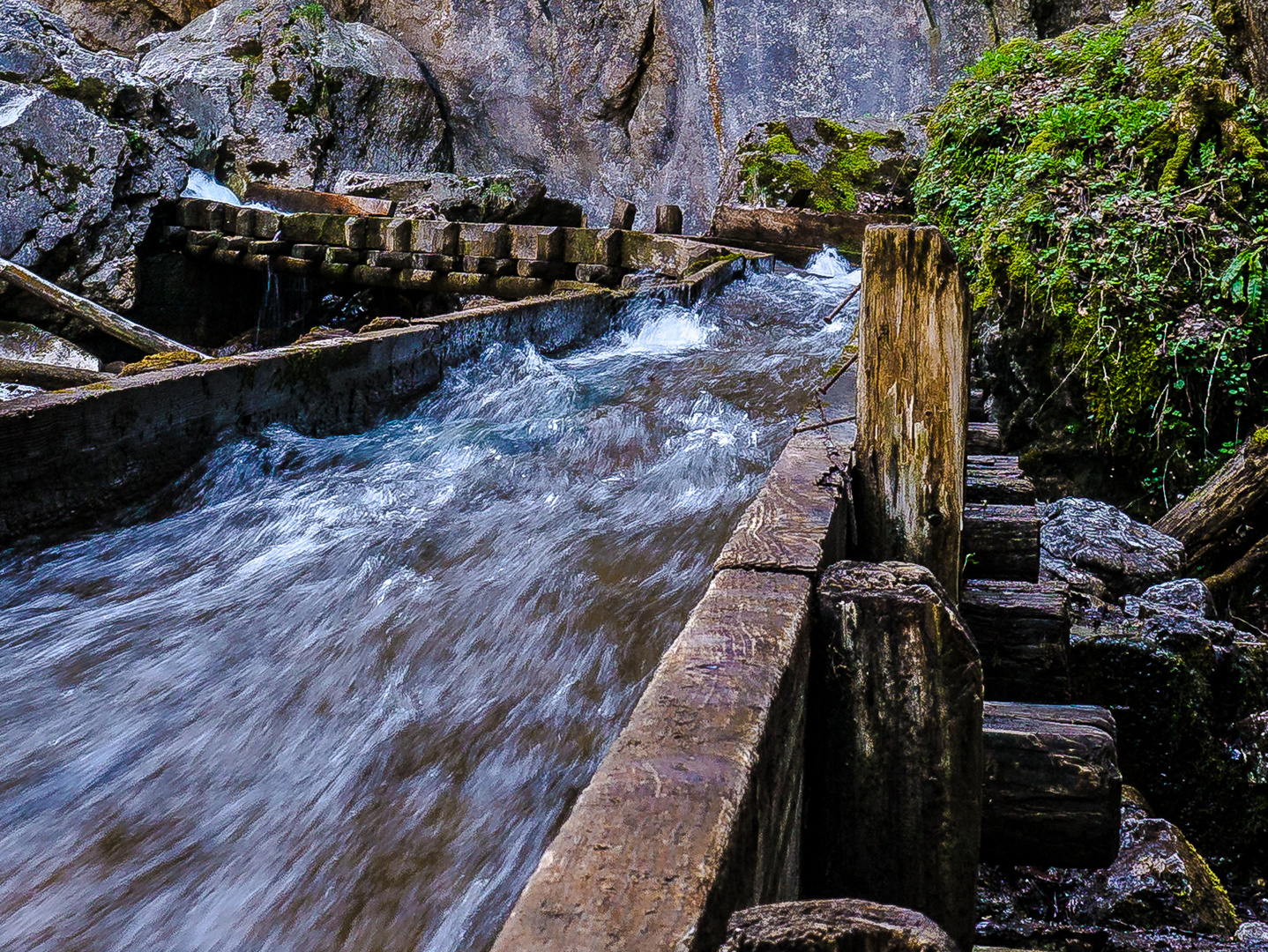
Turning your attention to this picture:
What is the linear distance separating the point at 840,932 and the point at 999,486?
2975 mm

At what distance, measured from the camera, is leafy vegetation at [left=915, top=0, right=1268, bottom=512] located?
5070mm

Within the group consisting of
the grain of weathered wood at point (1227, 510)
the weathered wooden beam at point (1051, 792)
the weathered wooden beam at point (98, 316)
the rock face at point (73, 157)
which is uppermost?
the rock face at point (73, 157)

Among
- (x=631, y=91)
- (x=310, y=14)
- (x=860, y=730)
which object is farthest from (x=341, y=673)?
(x=631, y=91)

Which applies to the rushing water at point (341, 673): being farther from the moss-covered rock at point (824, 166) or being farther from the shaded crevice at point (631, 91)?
the shaded crevice at point (631, 91)

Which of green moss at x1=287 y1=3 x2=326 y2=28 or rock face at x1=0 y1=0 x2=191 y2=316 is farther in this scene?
green moss at x1=287 y1=3 x2=326 y2=28

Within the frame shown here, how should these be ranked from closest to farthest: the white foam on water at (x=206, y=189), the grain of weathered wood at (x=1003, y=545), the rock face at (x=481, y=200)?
the grain of weathered wood at (x=1003, y=545) → the rock face at (x=481, y=200) → the white foam on water at (x=206, y=189)

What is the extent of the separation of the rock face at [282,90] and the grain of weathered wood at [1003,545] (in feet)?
49.8

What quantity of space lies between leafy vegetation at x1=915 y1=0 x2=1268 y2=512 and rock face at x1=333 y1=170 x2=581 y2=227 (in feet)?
23.7

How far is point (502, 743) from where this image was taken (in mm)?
2877

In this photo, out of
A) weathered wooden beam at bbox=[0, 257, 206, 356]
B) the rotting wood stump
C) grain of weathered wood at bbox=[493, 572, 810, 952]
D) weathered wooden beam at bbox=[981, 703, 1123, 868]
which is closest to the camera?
grain of weathered wood at bbox=[493, 572, 810, 952]

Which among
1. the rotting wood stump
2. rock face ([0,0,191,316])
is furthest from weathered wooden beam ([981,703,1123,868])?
rock face ([0,0,191,316])

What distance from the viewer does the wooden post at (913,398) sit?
2465mm

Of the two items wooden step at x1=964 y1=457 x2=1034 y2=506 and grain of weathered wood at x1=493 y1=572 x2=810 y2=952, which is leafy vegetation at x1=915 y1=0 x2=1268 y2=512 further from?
grain of weathered wood at x1=493 y1=572 x2=810 y2=952

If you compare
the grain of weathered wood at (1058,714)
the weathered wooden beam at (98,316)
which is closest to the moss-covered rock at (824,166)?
the weathered wooden beam at (98,316)
